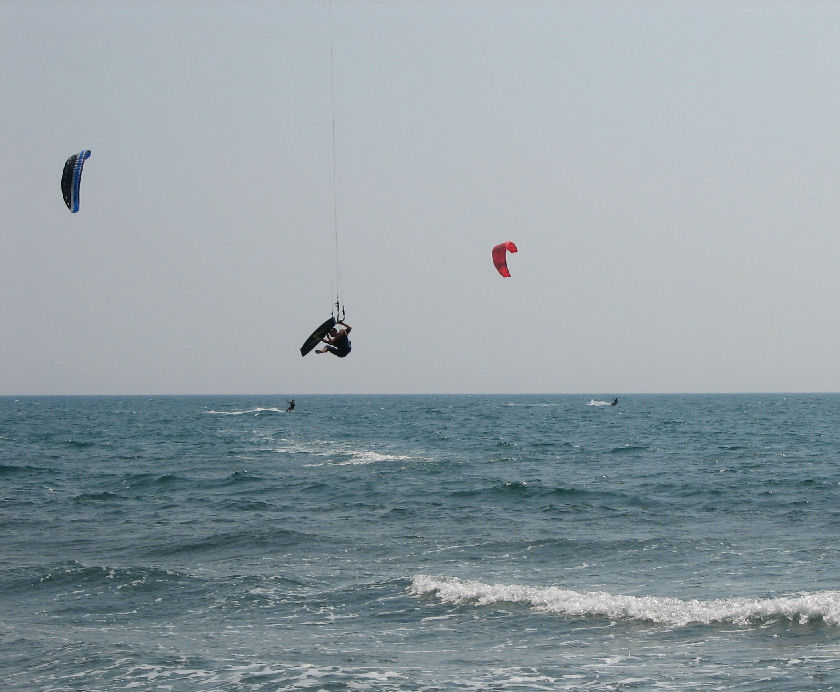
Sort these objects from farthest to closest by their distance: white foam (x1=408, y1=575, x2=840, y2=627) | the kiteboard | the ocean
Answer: the kiteboard, white foam (x1=408, y1=575, x2=840, y2=627), the ocean

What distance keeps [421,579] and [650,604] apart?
13.8 ft

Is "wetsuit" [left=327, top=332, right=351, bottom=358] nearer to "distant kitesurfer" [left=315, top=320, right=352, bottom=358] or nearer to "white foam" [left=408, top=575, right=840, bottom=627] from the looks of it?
"distant kitesurfer" [left=315, top=320, right=352, bottom=358]

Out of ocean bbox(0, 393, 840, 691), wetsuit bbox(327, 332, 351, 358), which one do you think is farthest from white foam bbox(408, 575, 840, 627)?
wetsuit bbox(327, 332, 351, 358)

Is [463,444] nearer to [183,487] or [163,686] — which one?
[183,487]

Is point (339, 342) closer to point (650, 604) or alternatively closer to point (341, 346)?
point (341, 346)

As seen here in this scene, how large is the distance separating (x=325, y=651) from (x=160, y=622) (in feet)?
10.6

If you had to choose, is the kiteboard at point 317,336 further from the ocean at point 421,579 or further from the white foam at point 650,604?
the white foam at point 650,604

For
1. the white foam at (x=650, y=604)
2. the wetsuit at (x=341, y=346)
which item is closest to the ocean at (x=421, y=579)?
the white foam at (x=650, y=604)

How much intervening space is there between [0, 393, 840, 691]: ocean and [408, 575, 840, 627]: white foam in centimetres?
5

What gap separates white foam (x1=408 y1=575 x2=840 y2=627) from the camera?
1392 cm

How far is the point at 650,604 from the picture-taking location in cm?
1468

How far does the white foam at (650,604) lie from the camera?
45.7 ft

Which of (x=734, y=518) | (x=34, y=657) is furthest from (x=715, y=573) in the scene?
(x=34, y=657)

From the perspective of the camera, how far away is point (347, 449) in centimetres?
4922
